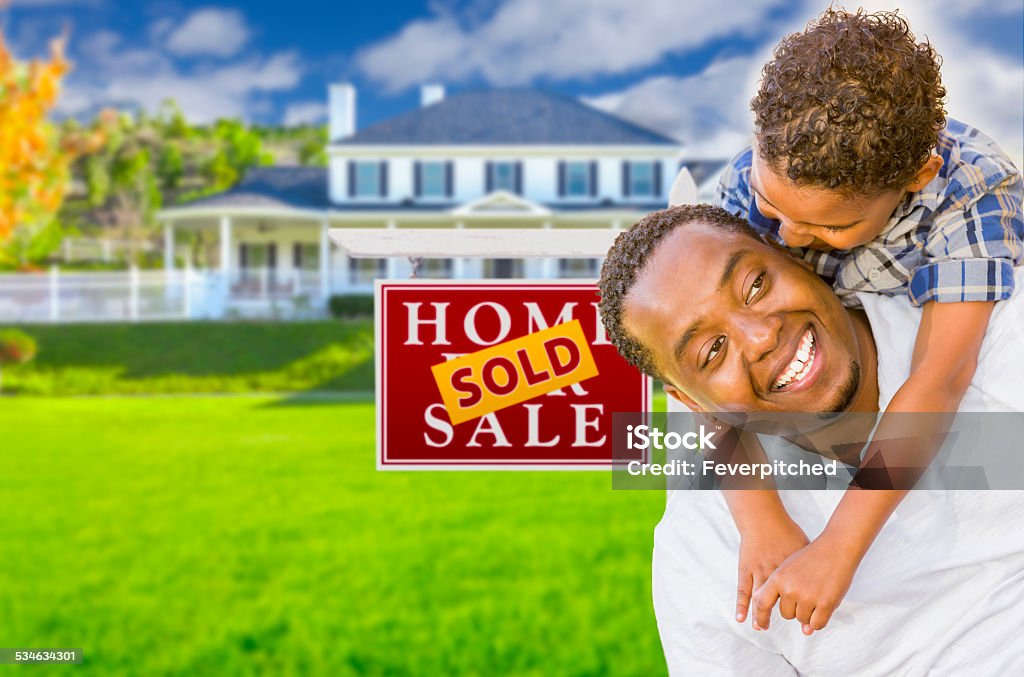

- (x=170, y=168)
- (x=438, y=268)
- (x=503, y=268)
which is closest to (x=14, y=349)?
(x=438, y=268)

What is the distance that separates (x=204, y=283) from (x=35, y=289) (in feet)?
12.4

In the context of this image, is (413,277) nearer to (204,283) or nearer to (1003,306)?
(1003,306)

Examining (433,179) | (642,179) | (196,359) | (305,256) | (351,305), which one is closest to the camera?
(196,359)

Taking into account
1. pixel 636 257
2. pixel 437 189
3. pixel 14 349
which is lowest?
pixel 14 349

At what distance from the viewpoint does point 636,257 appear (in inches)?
53.7

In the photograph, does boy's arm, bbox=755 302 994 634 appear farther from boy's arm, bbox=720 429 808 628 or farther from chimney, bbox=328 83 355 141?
chimney, bbox=328 83 355 141

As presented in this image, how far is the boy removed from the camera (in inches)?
46.5

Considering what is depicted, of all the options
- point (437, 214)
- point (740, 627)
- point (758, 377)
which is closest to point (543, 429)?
point (740, 627)

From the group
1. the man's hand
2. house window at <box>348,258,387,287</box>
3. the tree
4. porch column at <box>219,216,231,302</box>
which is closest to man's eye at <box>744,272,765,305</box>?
the man's hand

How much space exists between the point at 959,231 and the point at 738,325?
40cm

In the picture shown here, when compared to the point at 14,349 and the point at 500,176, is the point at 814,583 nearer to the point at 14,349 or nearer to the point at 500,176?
the point at 14,349

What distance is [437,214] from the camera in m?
24.4

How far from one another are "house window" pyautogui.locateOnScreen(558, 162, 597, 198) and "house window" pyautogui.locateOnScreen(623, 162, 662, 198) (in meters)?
0.91

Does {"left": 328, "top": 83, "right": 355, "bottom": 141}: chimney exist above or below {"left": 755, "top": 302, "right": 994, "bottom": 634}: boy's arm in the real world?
above
